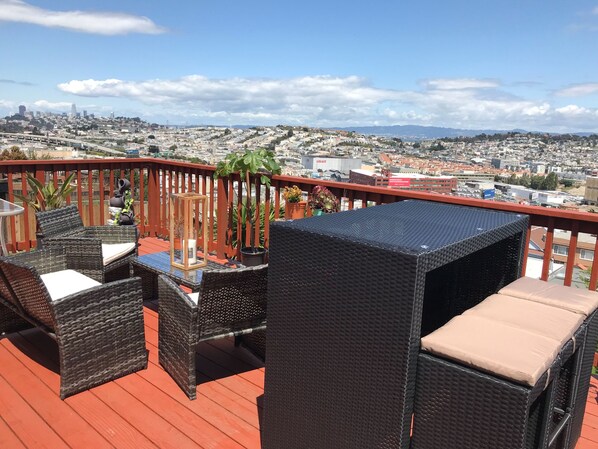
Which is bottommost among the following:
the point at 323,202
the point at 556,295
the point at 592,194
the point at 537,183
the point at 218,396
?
the point at 537,183

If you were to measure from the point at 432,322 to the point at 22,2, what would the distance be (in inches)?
2133

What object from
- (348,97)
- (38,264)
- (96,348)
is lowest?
(96,348)

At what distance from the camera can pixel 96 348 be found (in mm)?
2508

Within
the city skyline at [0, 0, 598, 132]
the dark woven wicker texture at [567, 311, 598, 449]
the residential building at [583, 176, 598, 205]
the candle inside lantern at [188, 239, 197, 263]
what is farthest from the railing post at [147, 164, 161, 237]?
the city skyline at [0, 0, 598, 132]

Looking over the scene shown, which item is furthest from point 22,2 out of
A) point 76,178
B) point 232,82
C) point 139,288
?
point 232,82

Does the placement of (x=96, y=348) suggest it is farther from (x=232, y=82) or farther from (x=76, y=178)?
(x=232, y=82)

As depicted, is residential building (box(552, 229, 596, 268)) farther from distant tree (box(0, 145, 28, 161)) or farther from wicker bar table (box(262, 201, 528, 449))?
distant tree (box(0, 145, 28, 161))

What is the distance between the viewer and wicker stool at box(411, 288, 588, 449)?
130 cm

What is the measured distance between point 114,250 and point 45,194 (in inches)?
66.0

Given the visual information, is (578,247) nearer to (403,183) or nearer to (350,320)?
(403,183)

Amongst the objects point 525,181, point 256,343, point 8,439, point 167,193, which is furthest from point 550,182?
point 8,439

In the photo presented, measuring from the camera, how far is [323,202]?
402 cm

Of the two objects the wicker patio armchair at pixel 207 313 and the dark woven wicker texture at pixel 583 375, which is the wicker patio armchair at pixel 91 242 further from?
the dark woven wicker texture at pixel 583 375

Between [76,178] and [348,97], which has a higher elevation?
[348,97]
